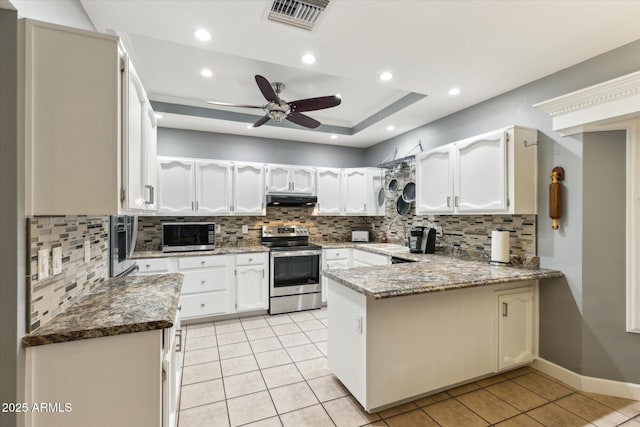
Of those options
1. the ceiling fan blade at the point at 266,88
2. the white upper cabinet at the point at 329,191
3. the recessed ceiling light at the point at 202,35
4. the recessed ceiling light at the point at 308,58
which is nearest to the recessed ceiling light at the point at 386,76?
the recessed ceiling light at the point at 308,58

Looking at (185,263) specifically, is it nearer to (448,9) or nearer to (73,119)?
(73,119)

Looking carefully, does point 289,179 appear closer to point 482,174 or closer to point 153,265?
point 153,265

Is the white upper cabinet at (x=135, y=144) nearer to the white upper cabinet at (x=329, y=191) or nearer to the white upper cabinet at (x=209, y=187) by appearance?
the white upper cabinet at (x=209, y=187)

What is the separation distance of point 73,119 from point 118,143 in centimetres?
19

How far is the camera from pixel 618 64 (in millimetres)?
2148

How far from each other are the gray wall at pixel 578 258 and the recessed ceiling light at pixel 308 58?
6.61 ft

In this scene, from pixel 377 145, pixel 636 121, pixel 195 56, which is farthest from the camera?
pixel 377 145

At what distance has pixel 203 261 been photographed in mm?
3672

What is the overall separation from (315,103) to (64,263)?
2090 mm

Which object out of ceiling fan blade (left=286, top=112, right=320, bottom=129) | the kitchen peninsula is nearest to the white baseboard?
the kitchen peninsula

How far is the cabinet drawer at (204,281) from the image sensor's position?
3580 mm

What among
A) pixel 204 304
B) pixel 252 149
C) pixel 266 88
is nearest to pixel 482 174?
pixel 266 88

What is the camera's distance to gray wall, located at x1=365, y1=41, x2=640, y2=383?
2189mm

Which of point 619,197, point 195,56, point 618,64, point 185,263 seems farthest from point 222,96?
point 619,197
